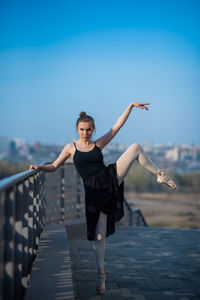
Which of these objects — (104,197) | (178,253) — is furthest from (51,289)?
(178,253)

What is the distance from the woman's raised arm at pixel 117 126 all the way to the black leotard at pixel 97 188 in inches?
5.9

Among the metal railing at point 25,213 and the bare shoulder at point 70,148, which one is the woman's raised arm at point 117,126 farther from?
the metal railing at point 25,213

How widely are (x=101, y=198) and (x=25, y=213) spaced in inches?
27.3

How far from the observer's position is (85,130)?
306 cm

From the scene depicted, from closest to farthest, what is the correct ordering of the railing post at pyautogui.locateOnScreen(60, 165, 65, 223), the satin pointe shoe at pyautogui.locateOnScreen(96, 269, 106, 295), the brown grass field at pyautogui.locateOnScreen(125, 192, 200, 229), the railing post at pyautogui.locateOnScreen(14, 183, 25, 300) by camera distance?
the railing post at pyautogui.locateOnScreen(14, 183, 25, 300), the satin pointe shoe at pyautogui.locateOnScreen(96, 269, 106, 295), the railing post at pyautogui.locateOnScreen(60, 165, 65, 223), the brown grass field at pyautogui.locateOnScreen(125, 192, 200, 229)

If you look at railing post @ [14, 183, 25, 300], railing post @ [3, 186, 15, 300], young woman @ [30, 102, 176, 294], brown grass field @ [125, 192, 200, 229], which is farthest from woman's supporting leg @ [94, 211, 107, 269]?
brown grass field @ [125, 192, 200, 229]

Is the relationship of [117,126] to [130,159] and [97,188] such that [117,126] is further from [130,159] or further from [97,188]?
[97,188]

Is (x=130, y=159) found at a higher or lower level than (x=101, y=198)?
higher

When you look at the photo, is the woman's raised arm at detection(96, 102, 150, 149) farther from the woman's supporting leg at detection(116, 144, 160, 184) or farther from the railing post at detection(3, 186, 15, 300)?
the railing post at detection(3, 186, 15, 300)

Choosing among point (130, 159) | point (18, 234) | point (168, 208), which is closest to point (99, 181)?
point (130, 159)

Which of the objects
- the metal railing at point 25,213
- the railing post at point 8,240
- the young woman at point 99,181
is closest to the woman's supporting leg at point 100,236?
the young woman at point 99,181

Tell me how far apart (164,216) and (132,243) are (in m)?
62.5

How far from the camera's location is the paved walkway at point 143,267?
9.95 ft

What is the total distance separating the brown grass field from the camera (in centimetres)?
6159
